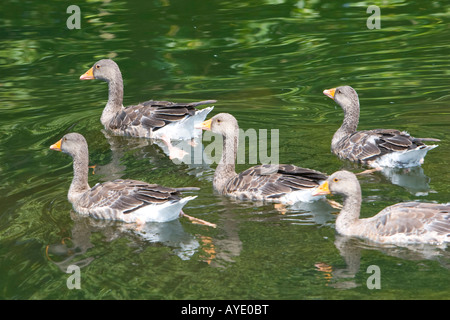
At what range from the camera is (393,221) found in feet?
32.2

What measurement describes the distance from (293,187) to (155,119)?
4941mm

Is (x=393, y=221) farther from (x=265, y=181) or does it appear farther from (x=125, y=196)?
(x=125, y=196)

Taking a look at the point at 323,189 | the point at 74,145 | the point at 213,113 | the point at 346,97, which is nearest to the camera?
the point at 323,189

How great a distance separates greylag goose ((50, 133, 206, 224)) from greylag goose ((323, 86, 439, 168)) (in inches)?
144

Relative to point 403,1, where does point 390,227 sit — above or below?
below

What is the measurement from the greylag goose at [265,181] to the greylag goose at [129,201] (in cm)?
119

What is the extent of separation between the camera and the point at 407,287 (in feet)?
28.1

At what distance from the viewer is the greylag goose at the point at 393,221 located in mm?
9648

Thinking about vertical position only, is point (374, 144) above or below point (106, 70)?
below

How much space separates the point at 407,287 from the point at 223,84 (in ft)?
33.7

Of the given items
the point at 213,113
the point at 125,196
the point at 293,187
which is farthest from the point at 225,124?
the point at 213,113

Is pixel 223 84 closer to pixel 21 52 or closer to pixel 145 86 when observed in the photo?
pixel 145 86

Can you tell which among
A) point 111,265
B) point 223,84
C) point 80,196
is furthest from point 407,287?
point 223,84
